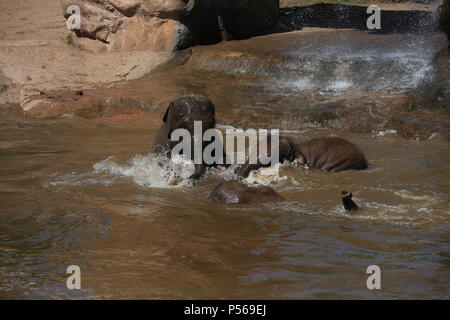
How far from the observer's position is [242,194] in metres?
7.44

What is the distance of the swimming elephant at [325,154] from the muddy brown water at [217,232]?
205 millimetres

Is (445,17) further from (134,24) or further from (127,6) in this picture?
(127,6)

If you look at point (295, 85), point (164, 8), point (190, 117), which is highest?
point (164, 8)

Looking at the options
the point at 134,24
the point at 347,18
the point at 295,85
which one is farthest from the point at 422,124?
the point at 347,18

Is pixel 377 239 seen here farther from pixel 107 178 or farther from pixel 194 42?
pixel 194 42

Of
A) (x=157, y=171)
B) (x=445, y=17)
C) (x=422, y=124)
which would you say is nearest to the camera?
(x=157, y=171)

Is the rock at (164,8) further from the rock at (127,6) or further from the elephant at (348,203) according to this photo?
the elephant at (348,203)

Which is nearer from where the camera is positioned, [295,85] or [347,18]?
[295,85]

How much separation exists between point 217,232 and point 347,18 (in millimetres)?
14103

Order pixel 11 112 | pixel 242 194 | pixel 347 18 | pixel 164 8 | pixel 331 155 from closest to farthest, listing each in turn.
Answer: pixel 242 194
pixel 331 155
pixel 11 112
pixel 164 8
pixel 347 18

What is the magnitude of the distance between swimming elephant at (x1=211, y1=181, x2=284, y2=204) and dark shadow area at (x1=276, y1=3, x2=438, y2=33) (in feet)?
35.0

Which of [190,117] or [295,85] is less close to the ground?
[190,117]
